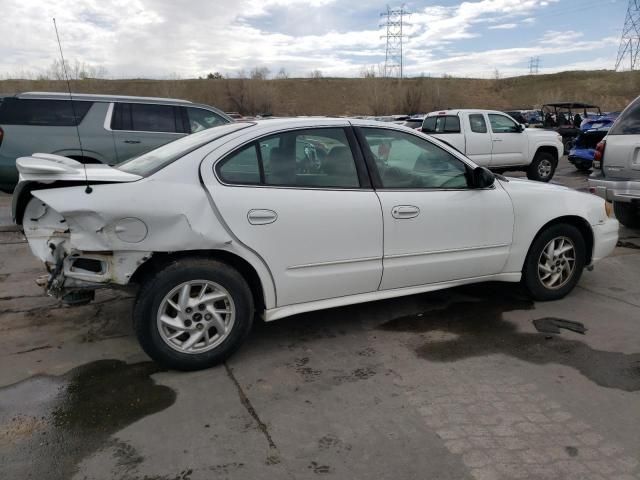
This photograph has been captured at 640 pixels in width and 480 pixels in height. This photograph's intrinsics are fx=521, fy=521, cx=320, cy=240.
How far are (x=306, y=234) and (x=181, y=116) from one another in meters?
6.33

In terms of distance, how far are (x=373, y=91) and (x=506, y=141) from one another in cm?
5430

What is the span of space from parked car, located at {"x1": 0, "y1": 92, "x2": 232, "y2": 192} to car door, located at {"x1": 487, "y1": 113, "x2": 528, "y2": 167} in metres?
7.95

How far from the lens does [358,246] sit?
377cm

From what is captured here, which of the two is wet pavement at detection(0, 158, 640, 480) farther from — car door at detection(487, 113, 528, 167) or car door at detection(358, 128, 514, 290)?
car door at detection(487, 113, 528, 167)

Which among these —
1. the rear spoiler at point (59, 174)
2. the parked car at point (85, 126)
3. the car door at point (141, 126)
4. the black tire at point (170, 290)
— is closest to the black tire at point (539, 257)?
the black tire at point (170, 290)

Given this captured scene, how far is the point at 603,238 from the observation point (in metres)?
4.85

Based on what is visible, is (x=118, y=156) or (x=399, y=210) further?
(x=118, y=156)

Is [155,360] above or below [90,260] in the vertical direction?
below

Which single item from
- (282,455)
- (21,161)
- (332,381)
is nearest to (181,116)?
(21,161)

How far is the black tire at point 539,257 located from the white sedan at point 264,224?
0.12 m

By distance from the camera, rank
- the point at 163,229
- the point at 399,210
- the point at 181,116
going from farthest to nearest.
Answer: the point at 181,116
the point at 399,210
the point at 163,229

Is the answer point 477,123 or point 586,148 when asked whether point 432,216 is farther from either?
point 586,148

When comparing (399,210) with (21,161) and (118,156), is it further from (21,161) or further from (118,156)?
(118,156)

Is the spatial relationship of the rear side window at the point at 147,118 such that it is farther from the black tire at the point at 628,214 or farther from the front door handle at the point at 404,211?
the black tire at the point at 628,214
